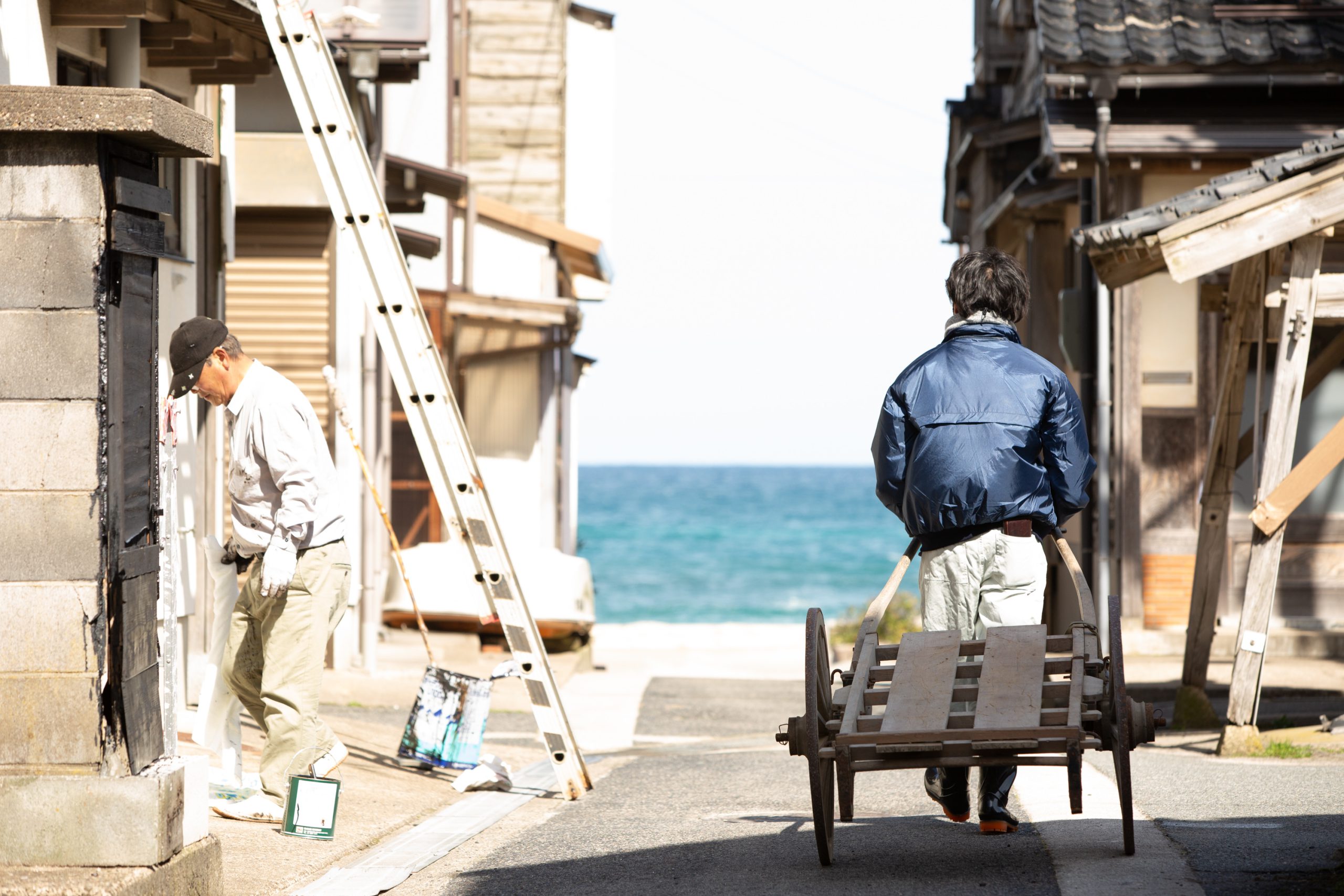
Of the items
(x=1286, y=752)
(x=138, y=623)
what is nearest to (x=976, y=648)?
(x=138, y=623)

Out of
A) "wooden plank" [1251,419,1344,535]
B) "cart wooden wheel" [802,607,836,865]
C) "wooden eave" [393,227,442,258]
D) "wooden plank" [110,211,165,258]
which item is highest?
"wooden eave" [393,227,442,258]

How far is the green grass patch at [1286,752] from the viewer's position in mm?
7266

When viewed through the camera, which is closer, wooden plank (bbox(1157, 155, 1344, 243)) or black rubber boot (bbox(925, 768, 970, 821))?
black rubber boot (bbox(925, 768, 970, 821))

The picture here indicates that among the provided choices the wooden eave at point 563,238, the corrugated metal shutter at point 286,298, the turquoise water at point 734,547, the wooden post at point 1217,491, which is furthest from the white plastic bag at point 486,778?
the turquoise water at point 734,547

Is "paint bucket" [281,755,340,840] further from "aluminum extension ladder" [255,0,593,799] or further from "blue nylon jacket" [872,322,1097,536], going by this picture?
"blue nylon jacket" [872,322,1097,536]

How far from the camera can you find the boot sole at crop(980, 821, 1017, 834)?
5.38 metres

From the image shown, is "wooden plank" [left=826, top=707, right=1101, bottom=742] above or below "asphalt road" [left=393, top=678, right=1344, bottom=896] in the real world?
above

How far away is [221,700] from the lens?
21.0 feet

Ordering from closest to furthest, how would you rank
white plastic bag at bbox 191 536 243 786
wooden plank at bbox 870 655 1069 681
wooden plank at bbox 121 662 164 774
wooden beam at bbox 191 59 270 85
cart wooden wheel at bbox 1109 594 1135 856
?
wooden plank at bbox 121 662 164 774 < cart wooden wheel at bbox 1109 594 1135 856 < wooden plank at bbox 870 655 1069 681 < white plastic bag at bbox 191 536 243 786 < wooden beam at bbox 191 59 270 85

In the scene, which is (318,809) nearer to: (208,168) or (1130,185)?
(208,168)

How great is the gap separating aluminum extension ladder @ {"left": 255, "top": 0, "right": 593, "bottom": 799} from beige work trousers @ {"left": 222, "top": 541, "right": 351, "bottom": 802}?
819mm

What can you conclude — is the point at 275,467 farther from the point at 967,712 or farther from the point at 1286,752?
the point at 1286,752

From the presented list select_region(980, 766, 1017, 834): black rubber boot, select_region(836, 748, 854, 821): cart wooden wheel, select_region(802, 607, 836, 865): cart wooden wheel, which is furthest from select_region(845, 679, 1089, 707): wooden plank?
select_region(980, 766, 1017, 834): black rubber boot

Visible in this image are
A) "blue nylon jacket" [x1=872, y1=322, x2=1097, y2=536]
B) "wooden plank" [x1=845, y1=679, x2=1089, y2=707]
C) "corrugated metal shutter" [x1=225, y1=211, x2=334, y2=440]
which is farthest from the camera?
"corrugated metal shutter" [x1=225, y1=211, x2=334, y2=440]
